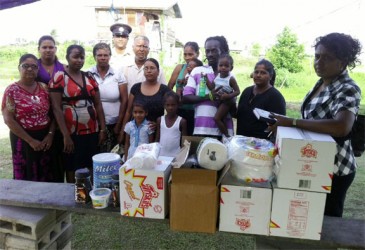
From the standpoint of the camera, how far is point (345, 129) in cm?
157

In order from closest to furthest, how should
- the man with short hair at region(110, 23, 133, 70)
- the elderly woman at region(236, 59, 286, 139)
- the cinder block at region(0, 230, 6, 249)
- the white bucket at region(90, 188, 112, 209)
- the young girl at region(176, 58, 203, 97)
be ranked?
1. the white bucket at region(90, 188, 112, 209)
2. the cinder block at region(0, 230, 6, 249)
3. the elderly woman at region(236, 59, 286, 139)
4. the young girl at region(176, 58, 203, 97)
5. the man with short hair at region(110, 23, 133, 70)

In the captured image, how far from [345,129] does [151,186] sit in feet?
3.46

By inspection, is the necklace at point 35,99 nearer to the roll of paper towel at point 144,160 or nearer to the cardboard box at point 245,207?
the roll of paper towel at point 144,160

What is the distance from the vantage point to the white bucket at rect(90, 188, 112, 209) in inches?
67.3

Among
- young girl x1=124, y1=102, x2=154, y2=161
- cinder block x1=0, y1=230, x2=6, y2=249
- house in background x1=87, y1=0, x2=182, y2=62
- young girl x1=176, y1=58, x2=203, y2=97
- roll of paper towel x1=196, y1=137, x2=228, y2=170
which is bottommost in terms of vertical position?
cinder block x1=0, y1=230, x2=6, y2=249

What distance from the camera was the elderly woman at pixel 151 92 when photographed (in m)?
2.84

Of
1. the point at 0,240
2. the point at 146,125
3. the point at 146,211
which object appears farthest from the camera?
the point at 146,125

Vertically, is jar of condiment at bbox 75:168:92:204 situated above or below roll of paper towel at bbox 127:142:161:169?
below

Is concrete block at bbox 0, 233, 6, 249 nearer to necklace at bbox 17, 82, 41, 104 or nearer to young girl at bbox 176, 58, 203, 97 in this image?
necklace at bbox 17, 82, 41, 104

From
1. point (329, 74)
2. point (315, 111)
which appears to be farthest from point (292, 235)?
point (329, 74)

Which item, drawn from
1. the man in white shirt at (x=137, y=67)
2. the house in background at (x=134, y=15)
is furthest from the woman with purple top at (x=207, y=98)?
the house in background at (x=134, y=15)

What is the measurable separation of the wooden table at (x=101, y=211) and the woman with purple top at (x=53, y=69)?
2.15 ft

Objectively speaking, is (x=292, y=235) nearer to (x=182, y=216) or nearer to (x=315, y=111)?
(x=182, y=216)

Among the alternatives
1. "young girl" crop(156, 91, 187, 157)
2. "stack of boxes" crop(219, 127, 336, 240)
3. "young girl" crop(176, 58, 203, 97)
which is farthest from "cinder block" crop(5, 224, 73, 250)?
"young girl" crop(176, 58, 203, 97)
